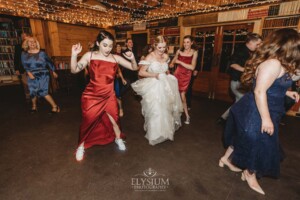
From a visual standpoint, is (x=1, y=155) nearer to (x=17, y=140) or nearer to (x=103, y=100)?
(x=17, y=140)

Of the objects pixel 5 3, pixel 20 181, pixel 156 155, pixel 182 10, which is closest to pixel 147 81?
pixel 156 155

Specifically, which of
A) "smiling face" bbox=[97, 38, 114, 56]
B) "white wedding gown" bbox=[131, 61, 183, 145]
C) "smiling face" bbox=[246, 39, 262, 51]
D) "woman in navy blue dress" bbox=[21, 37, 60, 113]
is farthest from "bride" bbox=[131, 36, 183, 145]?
"woman in navy blue dress" bbox=[21, 37, 60, 113]

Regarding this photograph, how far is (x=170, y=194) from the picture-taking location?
183cm

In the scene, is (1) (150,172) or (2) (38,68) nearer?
(1) (150,172)

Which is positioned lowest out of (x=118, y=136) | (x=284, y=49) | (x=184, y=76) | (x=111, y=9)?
(x=118, y=136)

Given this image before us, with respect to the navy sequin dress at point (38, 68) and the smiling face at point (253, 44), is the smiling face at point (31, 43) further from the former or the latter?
the smiling face at point (253, 44)

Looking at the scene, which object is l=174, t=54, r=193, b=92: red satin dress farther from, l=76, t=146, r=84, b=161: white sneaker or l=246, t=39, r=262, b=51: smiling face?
l=76, t=146, r=84, b=161: white sneaker

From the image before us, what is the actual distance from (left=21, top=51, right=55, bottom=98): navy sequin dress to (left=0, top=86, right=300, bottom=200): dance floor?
850mm

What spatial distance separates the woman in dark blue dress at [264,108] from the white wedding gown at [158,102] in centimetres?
96

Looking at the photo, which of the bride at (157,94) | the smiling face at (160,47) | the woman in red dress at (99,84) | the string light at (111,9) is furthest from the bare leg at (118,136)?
the string light at (111,9)

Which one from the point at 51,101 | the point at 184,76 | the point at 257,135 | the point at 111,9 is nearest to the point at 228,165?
the point at 257,135

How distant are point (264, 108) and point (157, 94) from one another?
146 centimetres

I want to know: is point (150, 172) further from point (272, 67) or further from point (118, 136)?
point (272, 67)

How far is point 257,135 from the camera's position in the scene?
5.47ft
